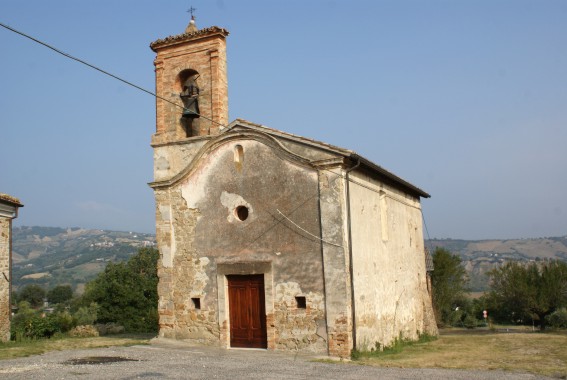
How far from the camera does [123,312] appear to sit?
3541 centimetres

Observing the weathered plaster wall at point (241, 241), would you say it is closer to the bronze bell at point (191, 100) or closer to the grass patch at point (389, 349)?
the grass patch at point (389, 349)

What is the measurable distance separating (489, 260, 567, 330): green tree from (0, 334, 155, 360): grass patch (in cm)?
2145

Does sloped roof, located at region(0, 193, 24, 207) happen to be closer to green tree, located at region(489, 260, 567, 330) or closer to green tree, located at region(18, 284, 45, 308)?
green tree, located at region(489, 260, 567, 330)

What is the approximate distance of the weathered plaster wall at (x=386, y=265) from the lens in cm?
1396

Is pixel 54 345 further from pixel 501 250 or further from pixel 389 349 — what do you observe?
pixel 501 250

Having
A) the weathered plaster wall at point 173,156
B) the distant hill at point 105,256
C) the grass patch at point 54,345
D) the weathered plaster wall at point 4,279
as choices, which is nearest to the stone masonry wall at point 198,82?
the weathered plaster wall at point 173,156

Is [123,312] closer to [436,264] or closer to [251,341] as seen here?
[436,264]

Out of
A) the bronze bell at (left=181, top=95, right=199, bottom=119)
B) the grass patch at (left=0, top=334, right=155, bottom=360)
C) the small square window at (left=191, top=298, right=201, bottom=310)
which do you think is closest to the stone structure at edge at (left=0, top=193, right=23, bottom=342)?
the grass patch at (left=0, top=334, right=155, bottom=360)

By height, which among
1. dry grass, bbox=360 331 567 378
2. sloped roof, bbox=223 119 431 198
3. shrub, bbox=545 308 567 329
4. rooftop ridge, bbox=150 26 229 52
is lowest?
shrub, bbox=545 308 567 329

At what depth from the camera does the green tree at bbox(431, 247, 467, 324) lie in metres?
36.2

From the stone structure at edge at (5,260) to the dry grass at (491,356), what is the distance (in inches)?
452

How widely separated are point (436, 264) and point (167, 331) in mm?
25746

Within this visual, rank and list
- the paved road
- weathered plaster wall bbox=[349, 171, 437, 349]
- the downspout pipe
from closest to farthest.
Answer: the paved road
the downspout pipe
weathered plaster wall bbox=[349, 171, 437, 349]

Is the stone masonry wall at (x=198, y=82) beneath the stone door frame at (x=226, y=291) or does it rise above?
above
